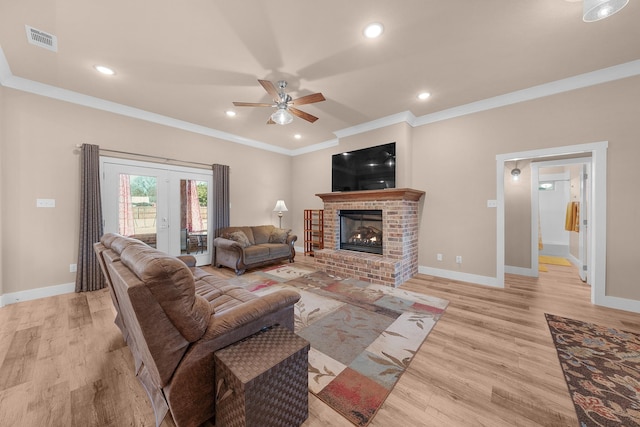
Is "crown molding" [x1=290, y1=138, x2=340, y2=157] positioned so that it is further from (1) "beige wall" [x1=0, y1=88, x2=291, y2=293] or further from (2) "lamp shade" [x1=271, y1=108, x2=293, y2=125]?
(1) "beige wall" [x1=0, y1=88, x2=291, y2=293]

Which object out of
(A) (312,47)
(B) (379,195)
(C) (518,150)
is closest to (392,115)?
(B) (379,195)

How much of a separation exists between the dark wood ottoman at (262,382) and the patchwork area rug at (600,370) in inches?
66.2

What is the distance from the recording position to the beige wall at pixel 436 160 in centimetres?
280

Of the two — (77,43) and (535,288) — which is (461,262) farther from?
(77,43)

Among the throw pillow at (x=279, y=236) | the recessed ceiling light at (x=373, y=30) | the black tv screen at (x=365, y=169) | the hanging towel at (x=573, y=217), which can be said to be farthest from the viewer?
the throw pillow at (x=279, y=236)

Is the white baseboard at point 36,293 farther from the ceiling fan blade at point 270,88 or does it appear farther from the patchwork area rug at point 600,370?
the patchwork area rug at point 600,370

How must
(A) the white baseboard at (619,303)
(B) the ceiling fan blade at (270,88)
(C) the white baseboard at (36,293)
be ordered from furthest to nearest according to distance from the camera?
1. (C) the white baseboard at (36,293)
2. (A) the white baseboard at (619,303)
3. (B) the ceiling fan blade at (270,88)

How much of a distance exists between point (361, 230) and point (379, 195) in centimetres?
99

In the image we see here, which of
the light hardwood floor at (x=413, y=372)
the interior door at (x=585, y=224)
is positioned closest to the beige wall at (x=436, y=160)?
the light hardwood floor at (x=413, y=372)

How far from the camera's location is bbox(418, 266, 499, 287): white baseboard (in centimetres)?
363

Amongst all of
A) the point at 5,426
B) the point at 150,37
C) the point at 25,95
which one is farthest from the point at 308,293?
the point at 25,95

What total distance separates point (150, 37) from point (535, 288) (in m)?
5.99

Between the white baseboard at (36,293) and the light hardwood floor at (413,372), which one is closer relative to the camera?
the light hardwood floor at (413,372)

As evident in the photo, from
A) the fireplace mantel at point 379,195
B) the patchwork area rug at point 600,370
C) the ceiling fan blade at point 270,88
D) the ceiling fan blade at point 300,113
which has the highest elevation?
the ceiling fan blade at point 270,88
